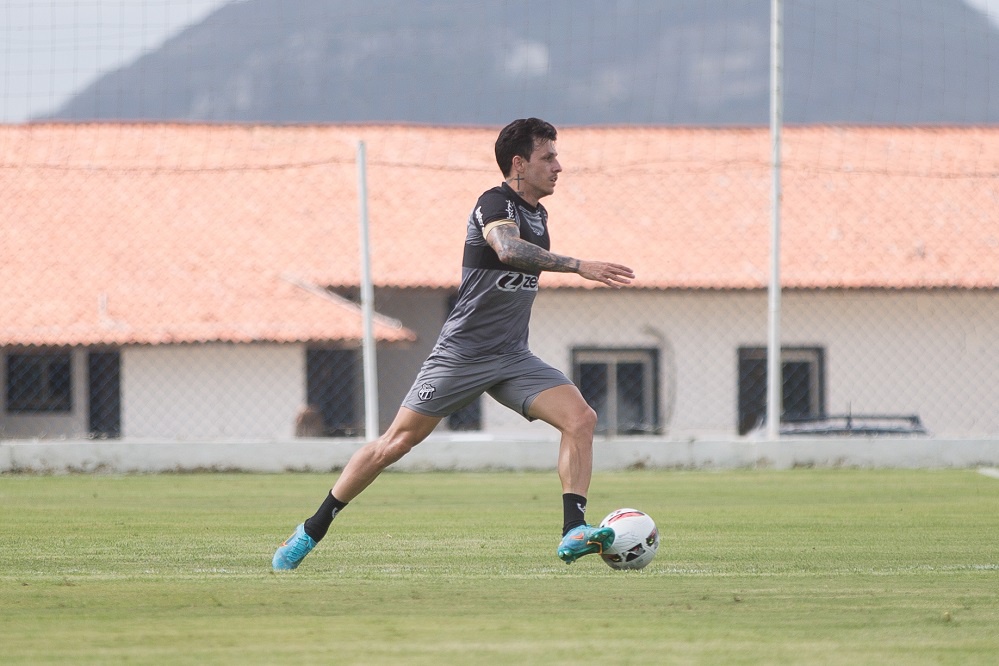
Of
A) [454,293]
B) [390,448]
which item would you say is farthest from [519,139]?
[454,293]

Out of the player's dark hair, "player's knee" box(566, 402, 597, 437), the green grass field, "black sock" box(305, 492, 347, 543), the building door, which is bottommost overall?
the building door

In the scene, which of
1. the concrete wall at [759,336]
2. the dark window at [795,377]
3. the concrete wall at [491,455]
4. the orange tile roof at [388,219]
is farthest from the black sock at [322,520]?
the dark window at [795,377]

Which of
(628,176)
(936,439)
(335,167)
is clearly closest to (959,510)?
(936,439)

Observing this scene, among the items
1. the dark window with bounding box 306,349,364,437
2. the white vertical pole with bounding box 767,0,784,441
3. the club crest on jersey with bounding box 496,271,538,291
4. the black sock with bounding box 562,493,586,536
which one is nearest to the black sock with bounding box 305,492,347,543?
the black sock with bounding box 562,493,586,536

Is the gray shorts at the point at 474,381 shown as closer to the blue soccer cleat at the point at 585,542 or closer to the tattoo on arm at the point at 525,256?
the tattoo on arm at the point at 525,256

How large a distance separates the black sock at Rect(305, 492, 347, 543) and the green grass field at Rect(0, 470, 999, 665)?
0.14 meters

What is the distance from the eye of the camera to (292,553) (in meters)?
6.54

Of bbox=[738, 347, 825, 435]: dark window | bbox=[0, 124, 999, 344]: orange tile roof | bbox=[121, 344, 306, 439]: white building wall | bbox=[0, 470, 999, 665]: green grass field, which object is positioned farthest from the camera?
bbox=[738, 347, 825, 435]: dark window

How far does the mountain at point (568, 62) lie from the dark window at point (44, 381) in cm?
728

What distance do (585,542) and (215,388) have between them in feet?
58.0

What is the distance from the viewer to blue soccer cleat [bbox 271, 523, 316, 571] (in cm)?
652

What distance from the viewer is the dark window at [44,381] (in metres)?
25.1

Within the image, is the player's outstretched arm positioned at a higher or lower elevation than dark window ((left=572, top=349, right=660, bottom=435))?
higher

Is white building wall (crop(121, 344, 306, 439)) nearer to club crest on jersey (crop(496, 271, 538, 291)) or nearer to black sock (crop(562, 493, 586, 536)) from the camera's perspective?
club crest on jersey (crop(496, 271, 538, 291))
